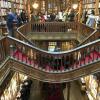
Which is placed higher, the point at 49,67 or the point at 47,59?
the point at 47,59

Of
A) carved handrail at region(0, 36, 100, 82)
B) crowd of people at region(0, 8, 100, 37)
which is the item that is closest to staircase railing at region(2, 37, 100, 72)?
carved handrail at region(0, 36, 100, 82)

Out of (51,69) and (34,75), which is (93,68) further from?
(34,75)

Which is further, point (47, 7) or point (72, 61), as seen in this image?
point (47, 7)

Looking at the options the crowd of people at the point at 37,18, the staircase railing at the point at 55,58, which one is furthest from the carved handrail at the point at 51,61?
the crowd of people at the point at 37,18

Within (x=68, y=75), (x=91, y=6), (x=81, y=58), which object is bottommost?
(x=68, y=75)

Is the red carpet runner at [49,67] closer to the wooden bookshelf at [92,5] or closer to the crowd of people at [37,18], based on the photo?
the crowd of people at [37,18]

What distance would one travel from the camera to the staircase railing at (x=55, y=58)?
5910 mm

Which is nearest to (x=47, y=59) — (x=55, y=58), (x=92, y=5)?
(x=55, y=58)

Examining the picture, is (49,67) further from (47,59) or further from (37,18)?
(37,18)

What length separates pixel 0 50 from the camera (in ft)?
17.0

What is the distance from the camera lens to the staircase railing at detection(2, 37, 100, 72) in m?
5.91

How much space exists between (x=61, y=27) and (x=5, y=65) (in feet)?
22.8

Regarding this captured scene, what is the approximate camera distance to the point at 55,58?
6.10m

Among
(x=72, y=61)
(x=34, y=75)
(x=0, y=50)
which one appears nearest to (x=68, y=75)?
(x=72, y=61)
